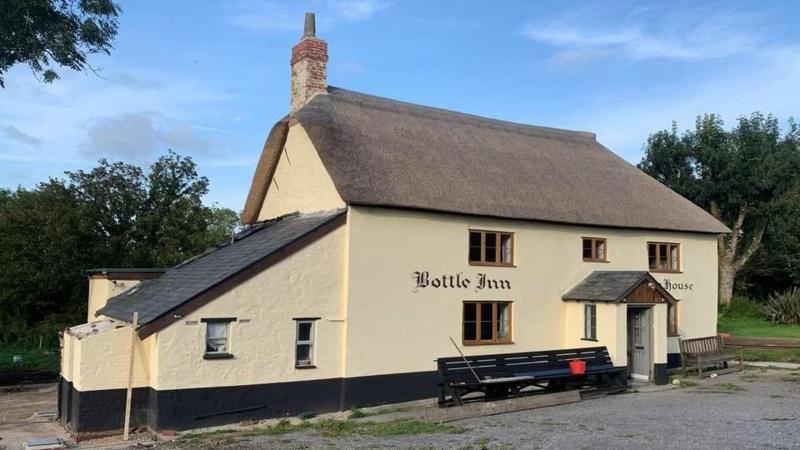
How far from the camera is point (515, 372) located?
1553 centimetres

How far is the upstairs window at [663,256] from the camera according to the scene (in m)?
20.9

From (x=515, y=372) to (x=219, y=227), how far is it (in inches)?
2414

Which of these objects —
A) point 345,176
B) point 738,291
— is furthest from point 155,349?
point 738,291

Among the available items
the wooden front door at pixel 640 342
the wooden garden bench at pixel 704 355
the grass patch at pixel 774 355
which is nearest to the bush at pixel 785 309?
the grass patch at pixel 774 355

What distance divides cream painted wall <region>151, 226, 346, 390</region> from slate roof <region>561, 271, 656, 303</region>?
7087 mm

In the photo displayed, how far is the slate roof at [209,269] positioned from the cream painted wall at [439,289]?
59.1 inches

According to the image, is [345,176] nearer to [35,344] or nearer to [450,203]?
[450,203]

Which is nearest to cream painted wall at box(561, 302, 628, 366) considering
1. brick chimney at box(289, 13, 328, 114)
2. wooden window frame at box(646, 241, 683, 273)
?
wooden window frame at box(646, 241, 683, 273)

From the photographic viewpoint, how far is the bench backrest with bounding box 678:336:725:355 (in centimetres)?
1951

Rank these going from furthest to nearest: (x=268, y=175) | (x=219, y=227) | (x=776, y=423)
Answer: (x=219, y=227)
(x=268, y=175)
(x=776, y=423)

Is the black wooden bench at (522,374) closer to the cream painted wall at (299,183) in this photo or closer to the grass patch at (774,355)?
the cream painted wall at (299,183)

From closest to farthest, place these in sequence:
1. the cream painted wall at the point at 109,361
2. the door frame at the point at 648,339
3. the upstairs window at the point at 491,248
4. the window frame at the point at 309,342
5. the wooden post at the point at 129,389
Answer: the wooden post at the point at 129,389 < the cream painted wall at the point at 109,361 < the window frame at the point at 309,342 < the upstairs window at the point at 491,248 < the door frame at the point at 648,339

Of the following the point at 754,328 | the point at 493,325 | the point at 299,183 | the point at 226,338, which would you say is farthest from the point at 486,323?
the point at 754,328

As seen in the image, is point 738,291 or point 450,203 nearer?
point 450,203
